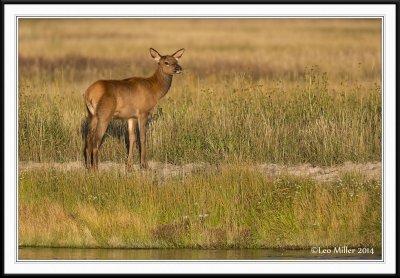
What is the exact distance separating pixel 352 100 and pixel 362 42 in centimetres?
1783

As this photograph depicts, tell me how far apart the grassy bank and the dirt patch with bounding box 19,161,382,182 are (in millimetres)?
653

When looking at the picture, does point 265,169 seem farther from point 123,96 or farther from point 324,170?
point 123,96

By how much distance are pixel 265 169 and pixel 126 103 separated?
2.84 metres

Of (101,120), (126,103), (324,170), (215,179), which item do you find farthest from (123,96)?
(324,170)

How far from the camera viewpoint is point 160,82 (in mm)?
20953

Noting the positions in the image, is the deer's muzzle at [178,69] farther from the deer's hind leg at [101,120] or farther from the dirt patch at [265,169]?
the dirt patch at [265,169]

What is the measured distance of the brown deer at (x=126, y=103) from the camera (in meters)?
19.5

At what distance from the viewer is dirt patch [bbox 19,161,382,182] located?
18484mm

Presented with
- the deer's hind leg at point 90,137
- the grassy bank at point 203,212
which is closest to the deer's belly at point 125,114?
the deer's hind leg at point 90,137

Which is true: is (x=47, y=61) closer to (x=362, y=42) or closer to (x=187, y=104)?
(x=362, y=42)

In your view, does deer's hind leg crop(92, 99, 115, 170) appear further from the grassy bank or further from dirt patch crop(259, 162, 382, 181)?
dirt patch crop(259, 162, 382, 181)

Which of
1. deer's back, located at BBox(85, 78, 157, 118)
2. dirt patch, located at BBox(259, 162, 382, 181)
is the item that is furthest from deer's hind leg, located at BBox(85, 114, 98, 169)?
dirt patch, located at BBox(259, 162, 382, 181)

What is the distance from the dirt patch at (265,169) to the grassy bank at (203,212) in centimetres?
65

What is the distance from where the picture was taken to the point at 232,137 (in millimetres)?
19984
